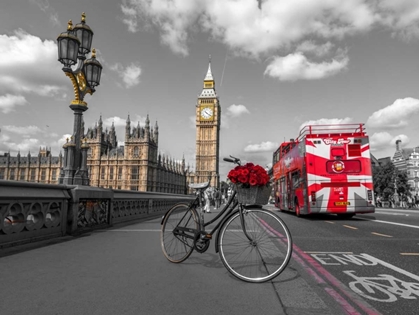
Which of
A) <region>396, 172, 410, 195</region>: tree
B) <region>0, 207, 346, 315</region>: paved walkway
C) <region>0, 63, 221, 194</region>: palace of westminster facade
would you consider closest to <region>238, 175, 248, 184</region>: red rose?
<region>0, 207, 346, 315</region>: paved walkway

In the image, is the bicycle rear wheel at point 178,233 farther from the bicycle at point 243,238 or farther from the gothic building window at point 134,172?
the gothic building window at point 134,172

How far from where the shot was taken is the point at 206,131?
386 feet

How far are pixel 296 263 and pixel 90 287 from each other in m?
2.83

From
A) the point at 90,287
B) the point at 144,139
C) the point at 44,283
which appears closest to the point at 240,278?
the point at 90,287

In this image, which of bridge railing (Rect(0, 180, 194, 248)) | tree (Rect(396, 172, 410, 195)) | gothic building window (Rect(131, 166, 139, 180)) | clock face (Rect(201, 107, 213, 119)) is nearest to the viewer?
bridge railing (Rect(0, 180, 194, 248))

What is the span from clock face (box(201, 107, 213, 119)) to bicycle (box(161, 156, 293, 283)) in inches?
4502

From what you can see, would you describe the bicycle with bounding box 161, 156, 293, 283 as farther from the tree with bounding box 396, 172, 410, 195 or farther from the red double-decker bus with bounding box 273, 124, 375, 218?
the tree with bounding box 396, 172, 410, 195

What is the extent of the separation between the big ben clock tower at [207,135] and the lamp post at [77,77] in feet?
340

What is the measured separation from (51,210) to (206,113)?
113 meters

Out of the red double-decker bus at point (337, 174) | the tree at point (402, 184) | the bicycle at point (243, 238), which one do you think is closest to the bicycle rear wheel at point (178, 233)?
the bicycle at point (243, 238)

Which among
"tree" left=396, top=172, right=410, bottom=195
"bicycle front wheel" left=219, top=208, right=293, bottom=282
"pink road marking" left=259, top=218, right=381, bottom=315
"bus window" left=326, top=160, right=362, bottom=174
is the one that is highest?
"tree" left=396, top=172, right=410, bottom=195

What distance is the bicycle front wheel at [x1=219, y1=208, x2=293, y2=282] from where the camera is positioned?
3.56 meters

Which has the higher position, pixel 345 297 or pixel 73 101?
pixel 73 101

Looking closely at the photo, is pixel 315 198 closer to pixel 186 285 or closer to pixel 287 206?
pixel 287 206
